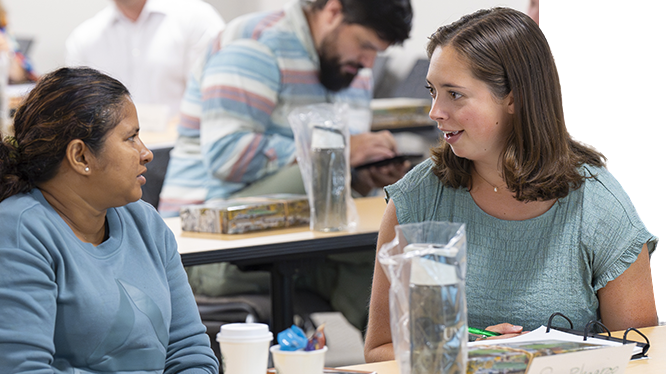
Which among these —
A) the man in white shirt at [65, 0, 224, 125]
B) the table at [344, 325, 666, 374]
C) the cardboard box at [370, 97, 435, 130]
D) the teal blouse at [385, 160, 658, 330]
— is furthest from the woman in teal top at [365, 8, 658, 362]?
the man in white shirt at [65, 0, 224, 125]

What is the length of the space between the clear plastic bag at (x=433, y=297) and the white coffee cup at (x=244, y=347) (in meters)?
0.17

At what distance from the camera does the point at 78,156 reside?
1.14 m

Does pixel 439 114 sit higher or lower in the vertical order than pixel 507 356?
higher

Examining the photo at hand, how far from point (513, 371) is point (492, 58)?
0.62m

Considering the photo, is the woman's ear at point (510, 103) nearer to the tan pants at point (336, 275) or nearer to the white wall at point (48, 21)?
the tan pants at point (336, 275)

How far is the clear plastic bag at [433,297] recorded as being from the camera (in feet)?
2.80

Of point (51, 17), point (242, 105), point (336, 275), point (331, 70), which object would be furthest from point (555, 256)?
point (51, 17)

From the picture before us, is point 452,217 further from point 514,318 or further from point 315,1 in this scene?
point 315,1

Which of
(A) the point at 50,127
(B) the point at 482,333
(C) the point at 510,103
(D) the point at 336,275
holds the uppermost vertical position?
(C) the point at 510,103

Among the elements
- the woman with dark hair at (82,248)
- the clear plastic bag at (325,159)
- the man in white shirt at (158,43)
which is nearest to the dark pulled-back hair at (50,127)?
the woman with dark hair at (82,248)

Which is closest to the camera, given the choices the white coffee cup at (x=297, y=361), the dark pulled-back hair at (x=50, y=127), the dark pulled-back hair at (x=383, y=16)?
the white coffee cup at (x=297, y=361)

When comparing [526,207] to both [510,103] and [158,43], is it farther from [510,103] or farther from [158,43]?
[158,43]

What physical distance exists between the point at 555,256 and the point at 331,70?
5.32ft

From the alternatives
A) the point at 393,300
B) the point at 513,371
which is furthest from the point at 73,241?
the point at 513,371
